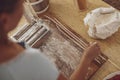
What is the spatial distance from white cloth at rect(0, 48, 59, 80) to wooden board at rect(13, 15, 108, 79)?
474 mm

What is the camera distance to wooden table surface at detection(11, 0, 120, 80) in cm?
123

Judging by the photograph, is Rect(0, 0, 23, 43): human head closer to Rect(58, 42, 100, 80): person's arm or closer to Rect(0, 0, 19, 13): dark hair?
Rect(0, 0, 19, 13): dark hair

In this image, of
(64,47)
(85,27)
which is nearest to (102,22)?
(85,27)

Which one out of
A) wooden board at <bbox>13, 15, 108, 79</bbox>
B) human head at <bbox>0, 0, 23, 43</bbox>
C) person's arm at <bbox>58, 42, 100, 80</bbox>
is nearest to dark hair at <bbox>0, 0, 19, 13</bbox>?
human head at <bbox>0, 0, 23, 43</bbox>

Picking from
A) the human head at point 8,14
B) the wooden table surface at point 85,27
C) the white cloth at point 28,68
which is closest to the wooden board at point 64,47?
the wooden table surface at point 85,27

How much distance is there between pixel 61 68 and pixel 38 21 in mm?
331

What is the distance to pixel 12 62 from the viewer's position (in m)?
0.66

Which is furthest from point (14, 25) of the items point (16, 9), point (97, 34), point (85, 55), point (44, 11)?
point (44, 11)

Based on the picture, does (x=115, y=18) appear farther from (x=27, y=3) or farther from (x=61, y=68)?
(x=27, y=3)

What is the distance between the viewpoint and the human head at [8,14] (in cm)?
61

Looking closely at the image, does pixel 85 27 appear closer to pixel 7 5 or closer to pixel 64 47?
pixel 64 47

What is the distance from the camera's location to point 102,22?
131 centimetres

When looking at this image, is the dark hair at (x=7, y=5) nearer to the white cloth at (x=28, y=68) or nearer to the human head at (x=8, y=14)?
the human head at (x=8, y=14)

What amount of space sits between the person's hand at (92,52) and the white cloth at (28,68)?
1.36 ft
